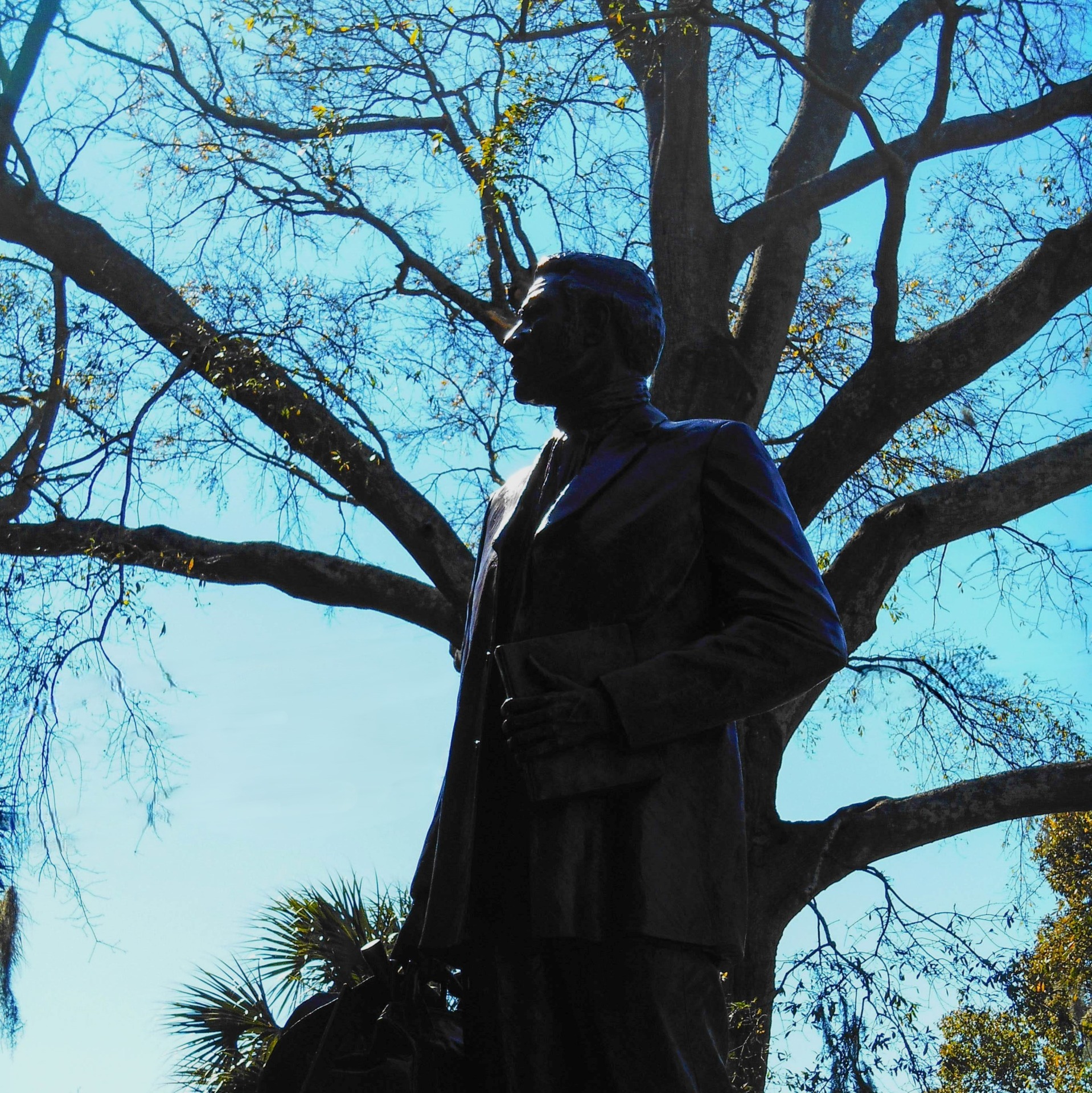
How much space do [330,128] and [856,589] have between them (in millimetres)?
4929

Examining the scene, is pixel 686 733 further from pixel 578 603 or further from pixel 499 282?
pixel 499 282

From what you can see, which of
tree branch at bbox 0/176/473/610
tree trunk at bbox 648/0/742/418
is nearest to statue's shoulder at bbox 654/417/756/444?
tree branch at bbox 0/176/473/610

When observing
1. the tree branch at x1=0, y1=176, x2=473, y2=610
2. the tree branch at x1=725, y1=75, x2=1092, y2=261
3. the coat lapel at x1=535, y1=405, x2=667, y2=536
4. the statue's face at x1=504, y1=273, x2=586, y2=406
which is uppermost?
the tree branch at x1=725, y1=75, x2=1092, y2=261

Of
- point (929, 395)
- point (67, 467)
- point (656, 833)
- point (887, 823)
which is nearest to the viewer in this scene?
point (656, 833)

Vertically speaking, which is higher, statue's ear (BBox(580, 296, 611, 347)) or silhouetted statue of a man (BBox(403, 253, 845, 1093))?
statue's ear (BBox(580, 296, 611, 347))

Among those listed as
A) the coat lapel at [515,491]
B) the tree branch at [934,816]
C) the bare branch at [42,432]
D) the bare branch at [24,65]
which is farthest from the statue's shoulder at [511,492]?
the bare branch at [24,65]

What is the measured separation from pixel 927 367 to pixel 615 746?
7287 millimetres

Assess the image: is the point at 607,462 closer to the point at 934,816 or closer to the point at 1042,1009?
the point at 934,816

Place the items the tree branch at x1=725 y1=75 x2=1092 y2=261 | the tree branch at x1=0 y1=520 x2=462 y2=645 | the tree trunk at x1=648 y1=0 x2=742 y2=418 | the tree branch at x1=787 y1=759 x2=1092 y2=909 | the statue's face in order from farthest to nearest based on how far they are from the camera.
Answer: the tree branch at x1=725 y1=75 x2=1092 y2=261, the tree branch at x1=0 y1=520 x2=462 y2=645, the tree trunk at x1=648 y1=0 x2=742 y2=418, the tree branch at x1=787 y1=759 x2=1092 y2=909, the statue's face

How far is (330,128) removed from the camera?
33.9 feet

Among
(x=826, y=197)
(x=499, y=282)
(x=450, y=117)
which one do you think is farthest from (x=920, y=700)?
(x=450, y=117)

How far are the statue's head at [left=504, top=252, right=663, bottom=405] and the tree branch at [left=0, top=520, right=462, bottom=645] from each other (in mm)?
6277

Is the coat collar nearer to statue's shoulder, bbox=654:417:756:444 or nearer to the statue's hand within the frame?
statue's shoulder, bbox=654:417:756:444

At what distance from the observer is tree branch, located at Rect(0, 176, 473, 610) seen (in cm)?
811
